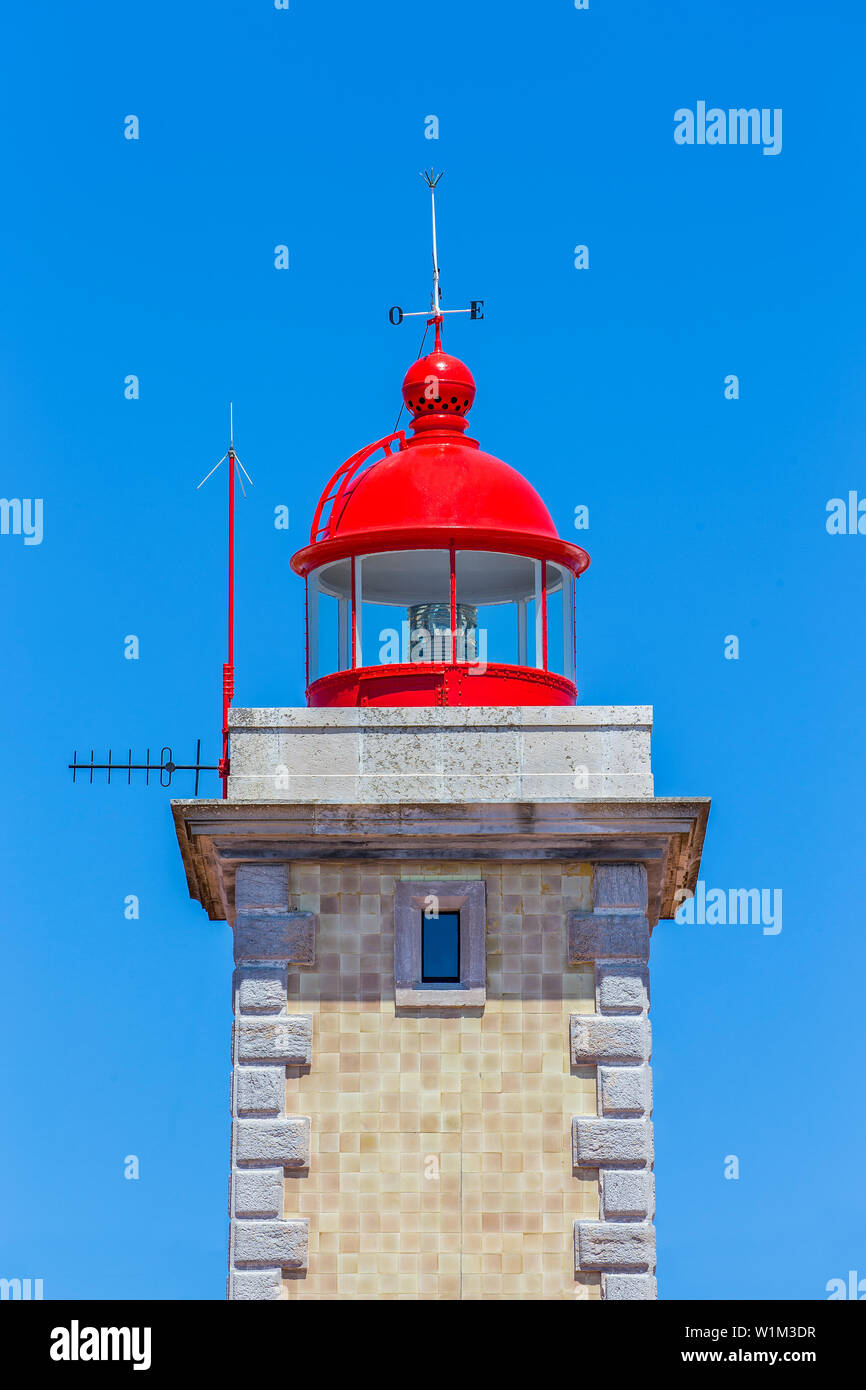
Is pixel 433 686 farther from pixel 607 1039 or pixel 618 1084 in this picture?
pixel 618 1084

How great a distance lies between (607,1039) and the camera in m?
28.1

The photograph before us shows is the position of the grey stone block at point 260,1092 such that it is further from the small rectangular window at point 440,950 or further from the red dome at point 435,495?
the red dome at point 435,495

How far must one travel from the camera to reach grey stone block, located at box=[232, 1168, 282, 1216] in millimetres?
27812

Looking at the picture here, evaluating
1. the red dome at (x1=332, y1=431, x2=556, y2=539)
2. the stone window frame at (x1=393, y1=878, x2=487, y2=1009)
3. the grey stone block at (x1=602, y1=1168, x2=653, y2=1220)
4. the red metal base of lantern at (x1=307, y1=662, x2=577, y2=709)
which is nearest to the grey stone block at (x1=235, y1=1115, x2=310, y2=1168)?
the stone window frame at (x1=393, y1=878, x2=487, y2=1009)

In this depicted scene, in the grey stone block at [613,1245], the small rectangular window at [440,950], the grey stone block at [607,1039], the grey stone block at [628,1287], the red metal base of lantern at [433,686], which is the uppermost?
the red metal base of lantern at [433,686]

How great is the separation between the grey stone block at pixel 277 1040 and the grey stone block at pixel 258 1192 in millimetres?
998

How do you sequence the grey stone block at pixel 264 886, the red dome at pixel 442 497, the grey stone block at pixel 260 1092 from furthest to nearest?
1. the red dome at pixel 442 497
2. the grey stone block at pixel 264 886
3. the grey stone block at pixel 260 1092

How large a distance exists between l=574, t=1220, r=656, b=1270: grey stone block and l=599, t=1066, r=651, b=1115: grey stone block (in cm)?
100

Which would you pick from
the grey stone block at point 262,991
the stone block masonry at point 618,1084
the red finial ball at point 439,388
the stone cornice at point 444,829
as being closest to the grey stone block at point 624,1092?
the stone block masonry at point 618,1084

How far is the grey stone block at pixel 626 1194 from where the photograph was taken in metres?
27.8

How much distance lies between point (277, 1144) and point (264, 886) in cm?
234

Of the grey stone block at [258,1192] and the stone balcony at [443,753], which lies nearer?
the grey stone block at [258,1192]

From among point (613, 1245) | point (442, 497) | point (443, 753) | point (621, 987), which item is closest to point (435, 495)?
point (442, 497)
